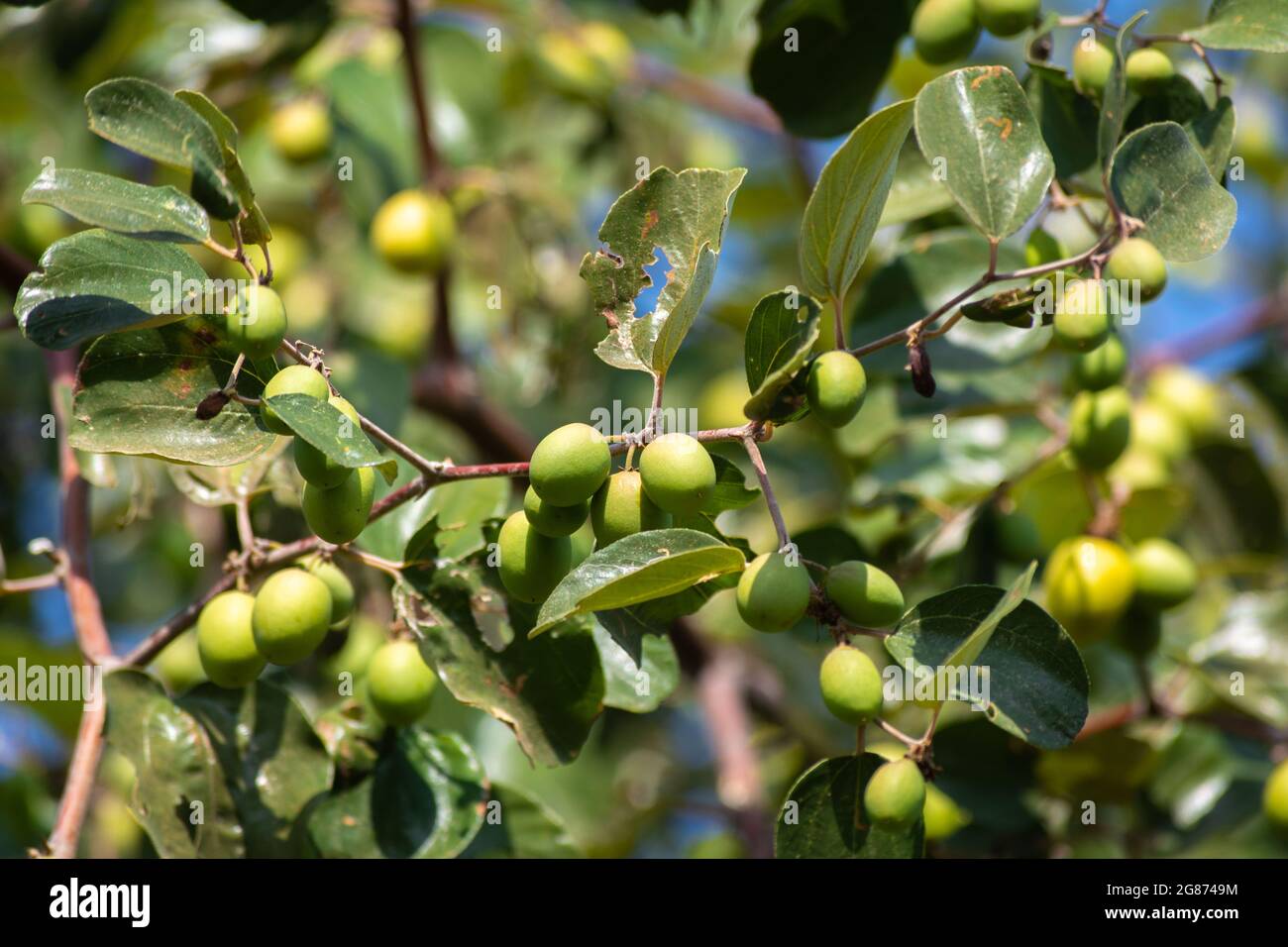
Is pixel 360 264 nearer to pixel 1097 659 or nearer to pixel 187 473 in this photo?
pixel 187 473

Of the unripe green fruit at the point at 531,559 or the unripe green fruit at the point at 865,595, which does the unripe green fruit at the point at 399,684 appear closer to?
the unripe green fruit at the point at 531,559

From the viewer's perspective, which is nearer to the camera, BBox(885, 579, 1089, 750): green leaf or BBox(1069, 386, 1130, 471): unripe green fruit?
BBox(885, 579, 1089, 750): green leaf

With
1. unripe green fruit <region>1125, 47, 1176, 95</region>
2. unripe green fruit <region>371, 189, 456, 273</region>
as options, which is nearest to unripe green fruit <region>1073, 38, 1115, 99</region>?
unripe green fruit <region>1125, 47, 1176, 95</region>

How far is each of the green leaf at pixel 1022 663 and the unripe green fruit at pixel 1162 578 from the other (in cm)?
70

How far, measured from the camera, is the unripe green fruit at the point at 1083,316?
1025 mm

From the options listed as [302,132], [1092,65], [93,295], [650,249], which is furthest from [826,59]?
[302,132]

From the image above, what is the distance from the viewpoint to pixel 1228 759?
69.7 inches

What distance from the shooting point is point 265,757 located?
123 cm

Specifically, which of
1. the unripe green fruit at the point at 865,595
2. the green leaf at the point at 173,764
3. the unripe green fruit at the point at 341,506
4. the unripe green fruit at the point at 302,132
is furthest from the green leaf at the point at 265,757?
the unripe green fruit at the point at 302,132

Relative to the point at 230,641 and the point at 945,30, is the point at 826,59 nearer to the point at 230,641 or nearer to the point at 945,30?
the point at 945,30

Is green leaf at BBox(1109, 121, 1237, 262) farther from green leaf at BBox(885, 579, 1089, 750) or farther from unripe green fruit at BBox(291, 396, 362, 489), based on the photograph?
unripe green fruit at BBox(291, 396, 362, 489)

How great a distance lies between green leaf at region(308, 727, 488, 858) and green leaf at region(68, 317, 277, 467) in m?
0.48

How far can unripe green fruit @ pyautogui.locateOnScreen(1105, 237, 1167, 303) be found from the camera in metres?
1.03

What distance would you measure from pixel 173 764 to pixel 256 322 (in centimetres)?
51
